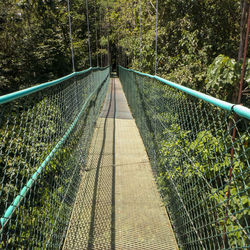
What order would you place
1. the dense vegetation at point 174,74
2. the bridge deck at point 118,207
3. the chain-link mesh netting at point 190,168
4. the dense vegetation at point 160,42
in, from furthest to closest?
the dense vegetation at point 160,42, the bridge deck at point 118,207, the chain-link mesh netting at point 190,168, the dense vegetation at point 174,74

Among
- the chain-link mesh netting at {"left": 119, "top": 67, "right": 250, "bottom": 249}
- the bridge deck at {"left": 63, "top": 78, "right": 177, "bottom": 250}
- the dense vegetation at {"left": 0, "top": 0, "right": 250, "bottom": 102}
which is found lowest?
the bridge deck at {"left": 63, "top": 78, "right": 177, "bottom": 250}

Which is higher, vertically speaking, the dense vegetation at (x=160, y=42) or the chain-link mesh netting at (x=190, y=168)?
the dense vegetation at (x=160, y=42)

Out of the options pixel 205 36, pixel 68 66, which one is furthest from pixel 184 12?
pixel 68 66

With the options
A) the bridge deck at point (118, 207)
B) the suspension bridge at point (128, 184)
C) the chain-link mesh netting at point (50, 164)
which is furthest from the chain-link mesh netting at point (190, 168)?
the chain-link mesh netting at point (50, 164)

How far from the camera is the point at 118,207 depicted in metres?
2.50

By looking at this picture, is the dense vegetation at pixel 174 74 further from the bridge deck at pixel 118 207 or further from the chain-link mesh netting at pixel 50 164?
the bridge deck at pixel 118 207

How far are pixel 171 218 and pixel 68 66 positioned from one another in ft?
48.7

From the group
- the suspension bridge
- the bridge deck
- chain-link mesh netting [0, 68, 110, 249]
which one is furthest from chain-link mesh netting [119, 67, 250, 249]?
chain-link mesh netting [0, 68, 110, 249]

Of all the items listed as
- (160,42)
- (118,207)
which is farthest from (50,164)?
(160,42)

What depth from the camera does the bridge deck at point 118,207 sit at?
2055 mm

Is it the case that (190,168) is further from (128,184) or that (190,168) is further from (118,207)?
(128,184)

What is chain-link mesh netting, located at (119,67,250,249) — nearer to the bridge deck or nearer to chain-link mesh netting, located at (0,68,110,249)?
the bridge deck

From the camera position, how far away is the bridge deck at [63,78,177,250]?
2.05 meters

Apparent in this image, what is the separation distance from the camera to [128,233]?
2.14 meters
